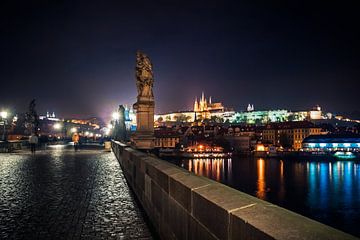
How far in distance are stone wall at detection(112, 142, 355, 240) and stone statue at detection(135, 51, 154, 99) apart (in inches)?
476

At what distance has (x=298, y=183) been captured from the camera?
2980 inches

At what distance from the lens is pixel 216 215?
3.26 meters

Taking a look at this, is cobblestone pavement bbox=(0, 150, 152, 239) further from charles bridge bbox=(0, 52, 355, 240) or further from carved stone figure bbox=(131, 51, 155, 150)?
carved stone figure bbox=(131, 51, 155, 150)

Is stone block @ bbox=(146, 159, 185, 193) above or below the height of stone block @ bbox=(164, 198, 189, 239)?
above

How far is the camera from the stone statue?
60.8 ft

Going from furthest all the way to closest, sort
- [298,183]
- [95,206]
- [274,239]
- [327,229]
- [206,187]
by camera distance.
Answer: [298,183]
[95,206]
[206,187]
[327,229]
[274,239]

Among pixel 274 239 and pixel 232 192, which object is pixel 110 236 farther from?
pixel 274 239

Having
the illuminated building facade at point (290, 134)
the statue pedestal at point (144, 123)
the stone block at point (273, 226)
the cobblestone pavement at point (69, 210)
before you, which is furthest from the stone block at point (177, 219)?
the illuminated building facade at point (290, 134)

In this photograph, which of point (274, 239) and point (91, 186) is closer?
point (274, 239)

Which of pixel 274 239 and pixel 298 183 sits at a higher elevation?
pixel 274 239

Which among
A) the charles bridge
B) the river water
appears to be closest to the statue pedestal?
the charles bridge

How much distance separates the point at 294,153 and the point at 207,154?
3807cm

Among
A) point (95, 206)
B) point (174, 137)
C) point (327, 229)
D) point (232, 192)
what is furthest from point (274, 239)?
point (174, 137)

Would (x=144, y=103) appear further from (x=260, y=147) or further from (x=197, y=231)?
(x=260, y=147)
